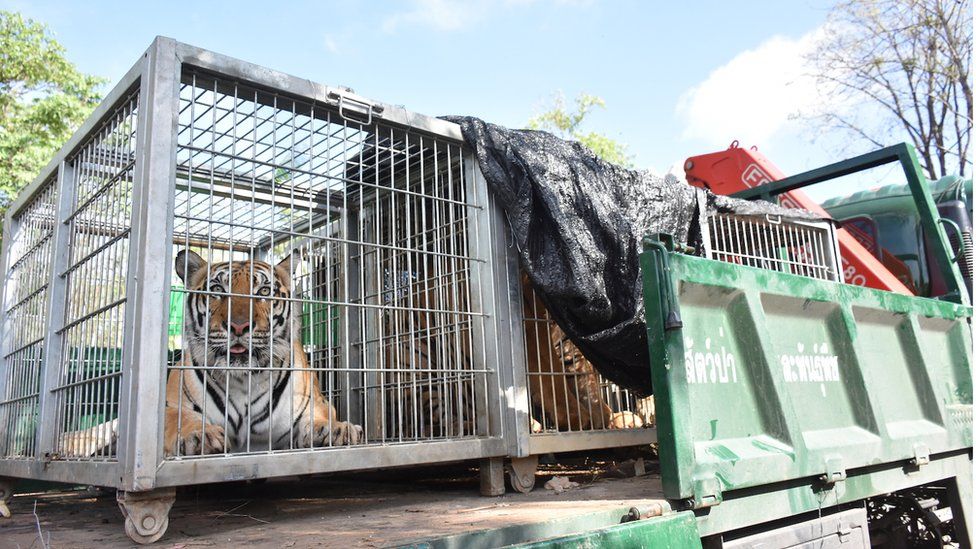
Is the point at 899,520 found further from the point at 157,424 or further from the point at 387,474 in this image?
the point at 157,424

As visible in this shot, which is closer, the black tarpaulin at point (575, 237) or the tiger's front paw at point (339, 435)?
the tiger's front paw at point (339, 435)

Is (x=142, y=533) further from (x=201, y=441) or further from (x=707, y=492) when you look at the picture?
(x=707, y=492)

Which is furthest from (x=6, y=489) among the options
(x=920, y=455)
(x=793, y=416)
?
(x=920, y=455)

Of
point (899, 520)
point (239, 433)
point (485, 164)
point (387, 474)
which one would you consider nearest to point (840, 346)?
point (899, 520)

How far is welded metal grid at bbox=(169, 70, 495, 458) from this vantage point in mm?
2846

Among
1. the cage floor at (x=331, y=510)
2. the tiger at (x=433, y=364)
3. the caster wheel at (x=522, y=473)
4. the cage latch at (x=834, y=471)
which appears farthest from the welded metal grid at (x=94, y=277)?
the cage latch at (x=834, y=471)

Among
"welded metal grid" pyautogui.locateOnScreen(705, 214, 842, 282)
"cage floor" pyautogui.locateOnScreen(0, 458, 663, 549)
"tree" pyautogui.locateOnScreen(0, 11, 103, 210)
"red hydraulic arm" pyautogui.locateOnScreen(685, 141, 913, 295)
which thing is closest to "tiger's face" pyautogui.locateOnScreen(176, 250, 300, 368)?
"cage floor" pyautogui.locateOnScreen(0, 458, 663, 549)

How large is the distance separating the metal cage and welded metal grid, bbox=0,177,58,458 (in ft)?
0.05

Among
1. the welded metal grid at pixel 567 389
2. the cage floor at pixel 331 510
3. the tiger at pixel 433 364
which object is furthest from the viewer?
the welded metal grid at pixel 567 389

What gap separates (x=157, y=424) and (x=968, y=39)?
17628 mm

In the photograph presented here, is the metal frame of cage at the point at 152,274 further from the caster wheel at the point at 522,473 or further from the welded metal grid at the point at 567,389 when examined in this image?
the welded metal grid at the point at 567,389

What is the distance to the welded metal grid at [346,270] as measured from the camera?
2.85 meters

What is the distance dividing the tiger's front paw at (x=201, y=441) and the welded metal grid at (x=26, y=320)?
111 cm

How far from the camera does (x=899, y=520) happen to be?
3889mm
